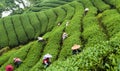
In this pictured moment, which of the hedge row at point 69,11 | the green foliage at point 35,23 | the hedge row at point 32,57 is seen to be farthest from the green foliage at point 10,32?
the hedge row at point 32,57

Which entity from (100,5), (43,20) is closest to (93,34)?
(100,5)

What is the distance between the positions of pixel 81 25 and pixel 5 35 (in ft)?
53.9

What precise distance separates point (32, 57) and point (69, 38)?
4525 millimetres

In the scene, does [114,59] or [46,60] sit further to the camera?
[46,60]

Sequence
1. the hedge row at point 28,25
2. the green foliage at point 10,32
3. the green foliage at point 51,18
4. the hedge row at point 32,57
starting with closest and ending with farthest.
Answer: the hedge row at point 32,57
the green foliage at point 10,32
the hedge row at point 28,25
the green foliage at point 51,18

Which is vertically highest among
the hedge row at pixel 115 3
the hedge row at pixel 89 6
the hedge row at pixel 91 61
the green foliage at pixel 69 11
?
the hedge row at pixel 91 61

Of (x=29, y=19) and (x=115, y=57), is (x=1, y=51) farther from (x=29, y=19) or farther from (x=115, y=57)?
(x=115, y=57)

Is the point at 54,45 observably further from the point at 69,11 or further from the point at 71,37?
the point at 69,11

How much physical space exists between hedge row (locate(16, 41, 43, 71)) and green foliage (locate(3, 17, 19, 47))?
11.3 meters

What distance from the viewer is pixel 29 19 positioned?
51.2 m

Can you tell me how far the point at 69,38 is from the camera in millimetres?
31250

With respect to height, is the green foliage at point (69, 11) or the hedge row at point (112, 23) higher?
the hedge row at point (112, 23)

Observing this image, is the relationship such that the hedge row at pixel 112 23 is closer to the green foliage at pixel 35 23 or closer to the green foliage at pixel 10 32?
the green foliage at pixel 35 23

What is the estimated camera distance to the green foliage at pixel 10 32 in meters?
45.2
